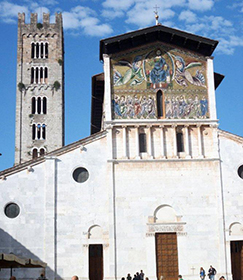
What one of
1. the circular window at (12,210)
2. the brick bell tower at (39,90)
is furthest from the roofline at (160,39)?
the brick bell tower at (39,90)

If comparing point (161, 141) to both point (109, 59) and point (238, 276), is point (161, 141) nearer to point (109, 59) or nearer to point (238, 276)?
point (109, 59)

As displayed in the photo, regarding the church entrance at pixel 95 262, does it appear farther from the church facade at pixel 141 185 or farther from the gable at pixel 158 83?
the gable at pixel 158 83

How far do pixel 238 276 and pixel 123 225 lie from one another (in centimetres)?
663

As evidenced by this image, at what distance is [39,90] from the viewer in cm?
5778

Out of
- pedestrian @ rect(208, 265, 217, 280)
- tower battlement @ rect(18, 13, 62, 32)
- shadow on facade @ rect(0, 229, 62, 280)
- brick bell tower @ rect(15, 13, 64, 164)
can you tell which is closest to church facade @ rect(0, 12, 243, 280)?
shadow on facade @ rect(0, 229, 62, 280)

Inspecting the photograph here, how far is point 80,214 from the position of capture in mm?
25422

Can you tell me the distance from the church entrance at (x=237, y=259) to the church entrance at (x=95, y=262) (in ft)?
22.6

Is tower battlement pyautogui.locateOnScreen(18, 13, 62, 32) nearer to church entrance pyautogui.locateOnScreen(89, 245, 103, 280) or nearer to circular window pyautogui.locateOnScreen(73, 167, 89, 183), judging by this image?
circular window pyautogui.locateOnScreen(73, 167, 89, 183)

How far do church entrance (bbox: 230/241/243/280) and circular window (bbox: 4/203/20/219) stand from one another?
37.0ft

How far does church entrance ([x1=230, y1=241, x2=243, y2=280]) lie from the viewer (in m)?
25.8

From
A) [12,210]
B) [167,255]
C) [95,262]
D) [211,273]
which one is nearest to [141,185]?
[167,255]

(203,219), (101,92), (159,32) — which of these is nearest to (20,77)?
(101,92)

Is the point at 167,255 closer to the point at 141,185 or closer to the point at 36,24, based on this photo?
the point at 141,185

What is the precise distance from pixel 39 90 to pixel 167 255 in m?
36.4
